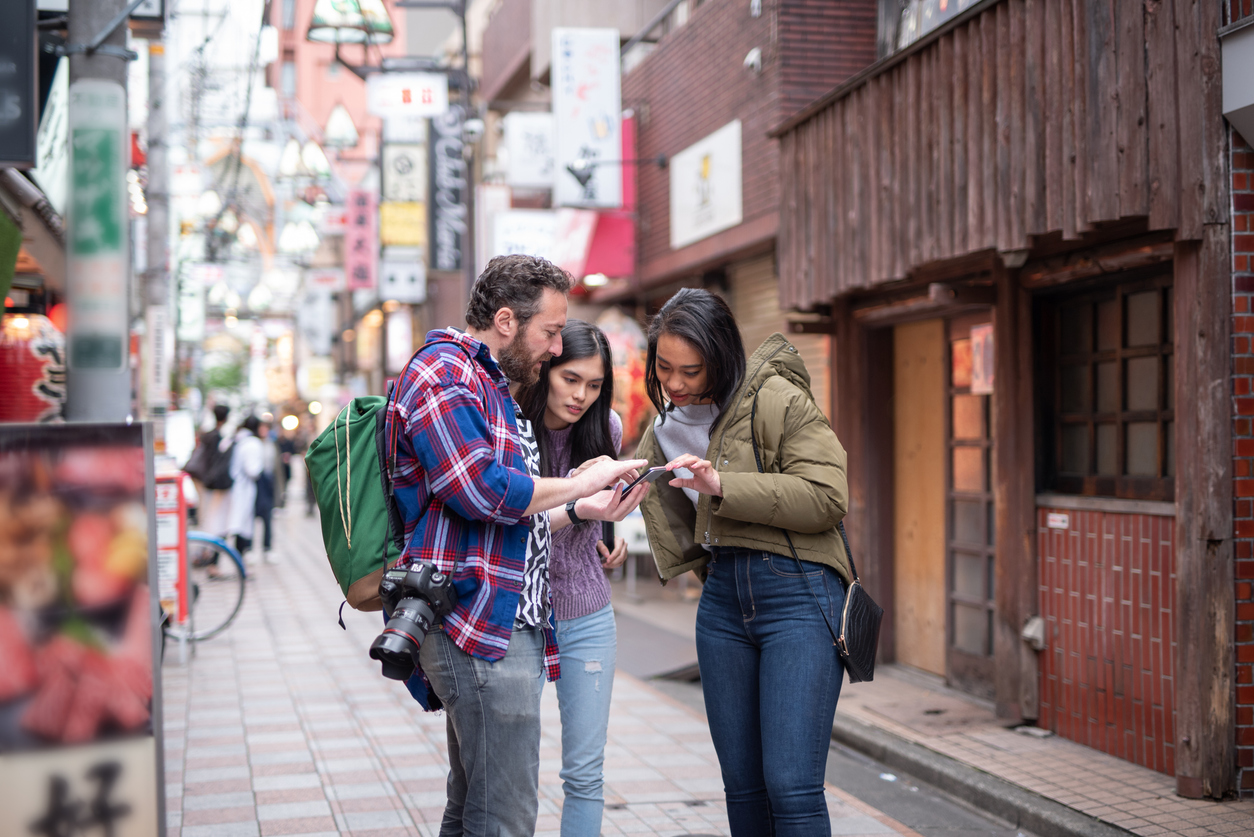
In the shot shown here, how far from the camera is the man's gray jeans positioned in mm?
3004

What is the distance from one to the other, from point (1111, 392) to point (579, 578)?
3.95 metres

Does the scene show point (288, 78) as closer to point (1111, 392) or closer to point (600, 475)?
point (1111, 392)

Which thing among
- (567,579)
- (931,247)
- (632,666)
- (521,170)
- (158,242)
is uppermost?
(521,170)

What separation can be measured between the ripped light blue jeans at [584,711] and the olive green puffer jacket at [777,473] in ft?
1.04

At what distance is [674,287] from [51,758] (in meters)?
12.3

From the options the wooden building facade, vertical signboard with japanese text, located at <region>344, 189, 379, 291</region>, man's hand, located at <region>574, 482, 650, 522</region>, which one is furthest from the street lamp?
vertical signboard with japanese text, located at <region>344, 189, 379, 291</region>

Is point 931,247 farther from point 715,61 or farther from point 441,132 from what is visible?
point 441,132

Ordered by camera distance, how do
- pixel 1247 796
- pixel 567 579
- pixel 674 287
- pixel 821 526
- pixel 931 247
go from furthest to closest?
pixel 674 287 < pixel 931 247 < pixel 1247 796 < pixel 567 579 < pixel 821 526

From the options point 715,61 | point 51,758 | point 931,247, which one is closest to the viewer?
point 51,758

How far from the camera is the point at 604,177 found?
45.4ft

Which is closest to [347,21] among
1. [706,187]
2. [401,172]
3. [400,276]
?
[706,187]

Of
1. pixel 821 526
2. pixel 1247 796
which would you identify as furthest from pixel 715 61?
pixel 821 526

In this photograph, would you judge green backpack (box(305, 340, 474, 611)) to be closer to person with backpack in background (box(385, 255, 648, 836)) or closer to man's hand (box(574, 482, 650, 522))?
person with backpack in background (box(385, 255, 648, 836))

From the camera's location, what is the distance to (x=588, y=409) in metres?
3.92
